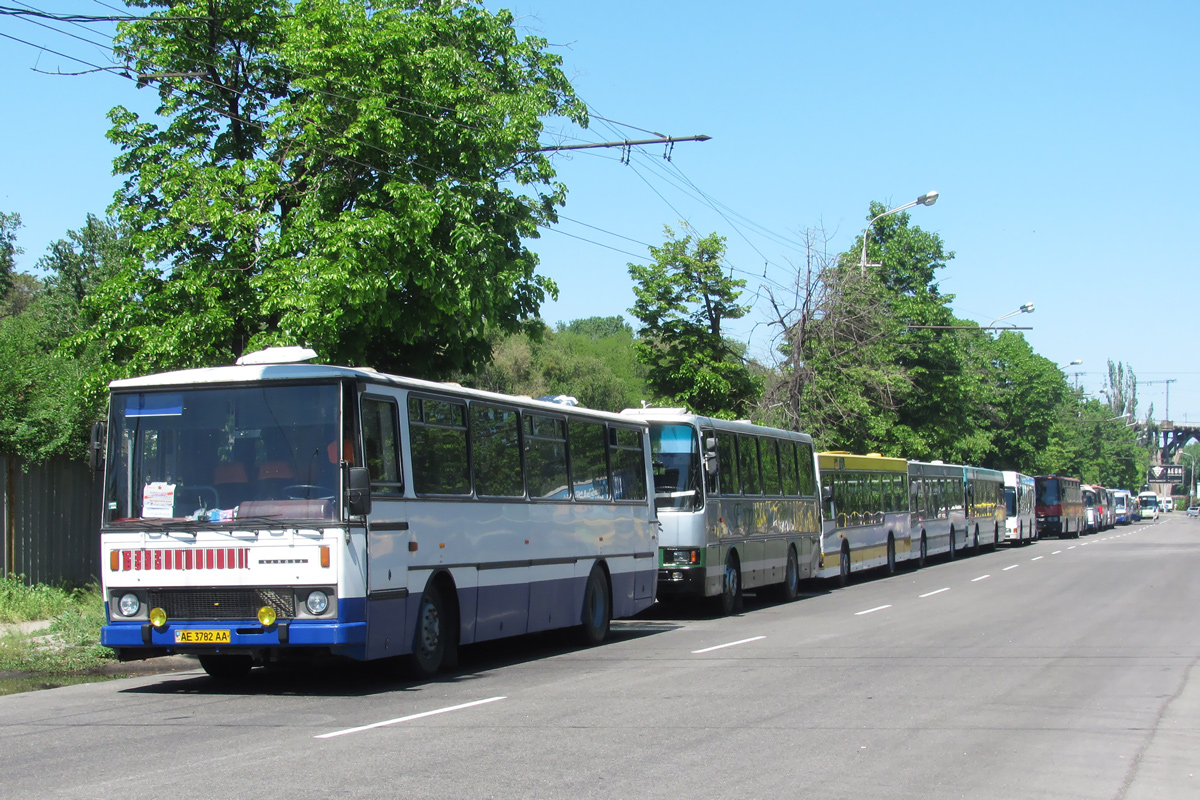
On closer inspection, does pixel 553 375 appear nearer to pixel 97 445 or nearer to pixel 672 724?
pixel 97 445

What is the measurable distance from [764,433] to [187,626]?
14705 mm

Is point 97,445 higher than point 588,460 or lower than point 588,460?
Result: higher

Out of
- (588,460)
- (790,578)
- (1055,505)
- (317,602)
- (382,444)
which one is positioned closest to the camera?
(317,602)

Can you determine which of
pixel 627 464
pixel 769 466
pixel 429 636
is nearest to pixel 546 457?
pixel 627 464

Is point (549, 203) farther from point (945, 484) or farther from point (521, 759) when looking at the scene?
point (945, 484)

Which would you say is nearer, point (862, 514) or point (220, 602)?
point (220, 602)

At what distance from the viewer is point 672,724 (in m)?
9.18

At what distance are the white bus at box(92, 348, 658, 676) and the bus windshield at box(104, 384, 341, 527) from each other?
13 mm

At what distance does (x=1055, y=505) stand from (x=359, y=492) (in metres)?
60.2

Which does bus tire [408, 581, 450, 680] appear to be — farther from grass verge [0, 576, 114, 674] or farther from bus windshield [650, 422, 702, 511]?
bus windshield [650, 422, 702, 511]

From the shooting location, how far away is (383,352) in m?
22.0

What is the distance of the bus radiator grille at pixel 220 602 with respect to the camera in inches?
419

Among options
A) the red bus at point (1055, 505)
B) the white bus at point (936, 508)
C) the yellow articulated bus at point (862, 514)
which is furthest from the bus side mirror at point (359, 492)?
the red bus at point (1055, 505)

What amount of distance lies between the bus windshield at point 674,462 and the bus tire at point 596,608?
11.2 feet
